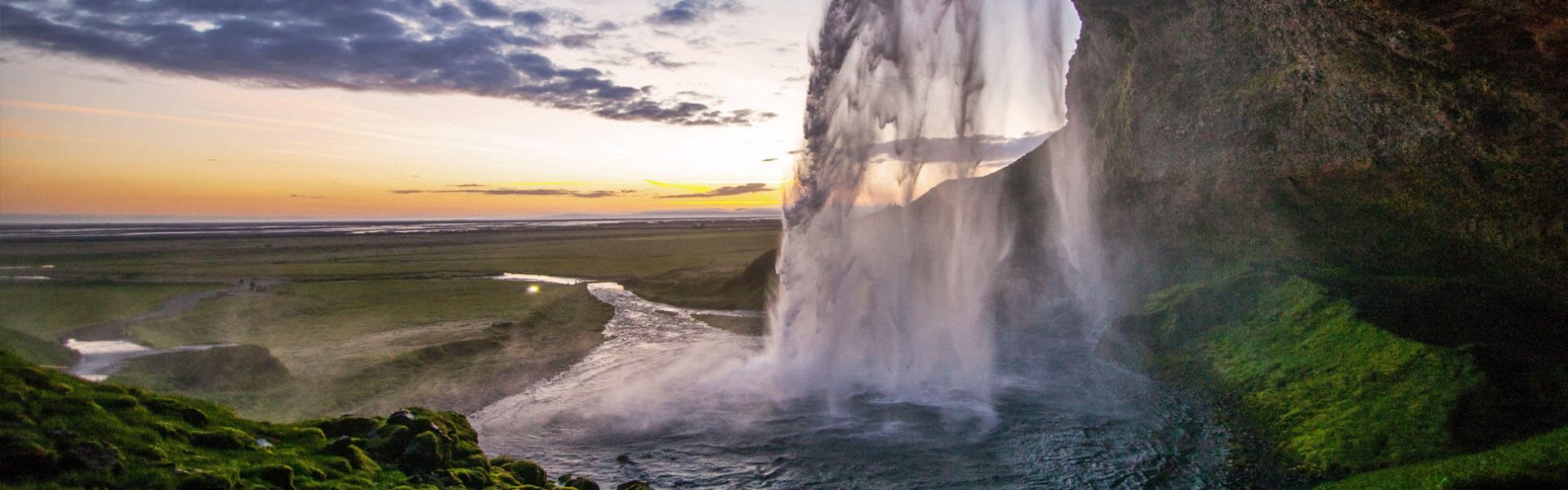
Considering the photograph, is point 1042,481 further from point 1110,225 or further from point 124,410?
point 1110,225

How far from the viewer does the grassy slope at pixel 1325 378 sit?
37.3ft

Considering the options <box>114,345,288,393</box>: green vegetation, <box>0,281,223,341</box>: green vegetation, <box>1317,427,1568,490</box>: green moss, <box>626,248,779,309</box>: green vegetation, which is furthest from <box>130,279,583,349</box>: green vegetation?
<box>1317,427,1568,490</box>: green moss

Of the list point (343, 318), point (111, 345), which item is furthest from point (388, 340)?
point (111, 345)

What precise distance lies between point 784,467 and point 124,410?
1119cm

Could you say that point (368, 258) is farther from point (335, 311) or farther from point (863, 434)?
point (863, 434)

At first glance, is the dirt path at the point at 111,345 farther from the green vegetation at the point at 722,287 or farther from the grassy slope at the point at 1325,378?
the grassy slope at the point at 1325,378

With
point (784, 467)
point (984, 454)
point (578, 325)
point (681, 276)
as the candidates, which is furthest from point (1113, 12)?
point (681, 276)

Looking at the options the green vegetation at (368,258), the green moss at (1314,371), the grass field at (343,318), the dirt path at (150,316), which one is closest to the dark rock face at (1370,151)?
the green moss at (1314,371)

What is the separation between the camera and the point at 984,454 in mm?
16172

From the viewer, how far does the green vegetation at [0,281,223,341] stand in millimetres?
30531

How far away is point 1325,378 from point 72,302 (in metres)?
55.4

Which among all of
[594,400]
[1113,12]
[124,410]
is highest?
→ [1113,12]

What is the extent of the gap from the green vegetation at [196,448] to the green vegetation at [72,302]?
25.4m

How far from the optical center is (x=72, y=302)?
124 feet
